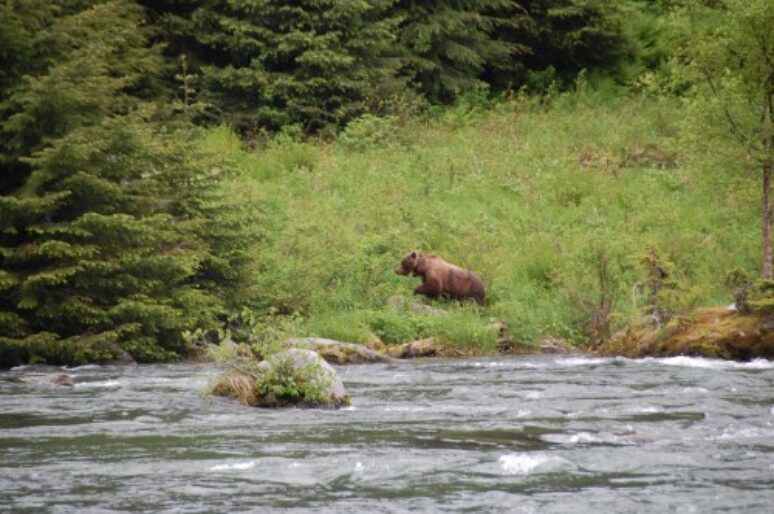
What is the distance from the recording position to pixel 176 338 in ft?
65.4

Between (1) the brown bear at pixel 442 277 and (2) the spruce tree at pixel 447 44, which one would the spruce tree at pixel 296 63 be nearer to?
(2) the spruce tree at pixel 447 44

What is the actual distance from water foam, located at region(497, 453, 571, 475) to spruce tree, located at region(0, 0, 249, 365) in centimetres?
976

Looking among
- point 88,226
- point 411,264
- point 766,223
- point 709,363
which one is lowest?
point 709,363

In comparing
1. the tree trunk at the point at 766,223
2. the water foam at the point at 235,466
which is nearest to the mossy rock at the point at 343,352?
the tree trunk at the point at 766,223

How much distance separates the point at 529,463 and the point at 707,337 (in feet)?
29.6

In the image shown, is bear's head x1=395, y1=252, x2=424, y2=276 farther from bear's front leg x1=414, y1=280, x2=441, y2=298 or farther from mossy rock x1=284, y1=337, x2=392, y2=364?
mossy rock x1=284, y1=337, x2=392, y2=364

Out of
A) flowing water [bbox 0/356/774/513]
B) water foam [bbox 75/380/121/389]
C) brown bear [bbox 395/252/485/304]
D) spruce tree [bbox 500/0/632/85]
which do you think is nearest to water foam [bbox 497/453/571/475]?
flowing water [bbox 0/356/774/513]

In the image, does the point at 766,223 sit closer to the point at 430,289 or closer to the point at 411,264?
the point at 430,289

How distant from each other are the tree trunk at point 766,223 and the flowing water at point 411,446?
5430 millimetres

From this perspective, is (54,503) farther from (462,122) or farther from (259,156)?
(462,122)

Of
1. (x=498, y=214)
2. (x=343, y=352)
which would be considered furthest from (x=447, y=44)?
(x=343, y=352)

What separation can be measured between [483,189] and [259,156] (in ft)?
18.9

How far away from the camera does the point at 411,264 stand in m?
21.9

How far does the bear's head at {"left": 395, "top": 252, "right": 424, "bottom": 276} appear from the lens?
2177cm
